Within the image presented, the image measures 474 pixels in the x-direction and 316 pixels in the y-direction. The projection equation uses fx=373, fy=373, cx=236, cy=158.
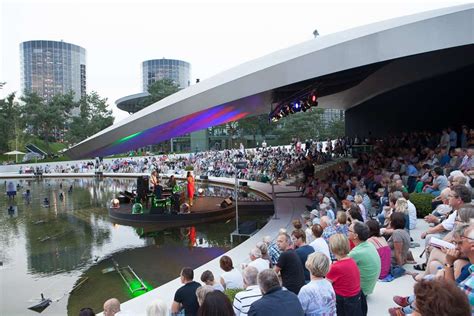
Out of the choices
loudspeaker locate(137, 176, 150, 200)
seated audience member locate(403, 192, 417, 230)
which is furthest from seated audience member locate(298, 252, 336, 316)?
loudspeaker locate(137, 176, 150, 200)

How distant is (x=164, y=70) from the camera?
16412cm

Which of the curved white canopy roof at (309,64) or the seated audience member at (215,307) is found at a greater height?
the curved white canopy roof at (309,64)

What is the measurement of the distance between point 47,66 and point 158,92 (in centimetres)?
9446

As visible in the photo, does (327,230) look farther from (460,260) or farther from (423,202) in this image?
(423,202)

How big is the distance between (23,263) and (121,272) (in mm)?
2750

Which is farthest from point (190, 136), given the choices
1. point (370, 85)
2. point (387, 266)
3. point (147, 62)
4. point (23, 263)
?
point (147, 62)

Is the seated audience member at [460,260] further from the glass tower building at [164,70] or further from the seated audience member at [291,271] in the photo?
the glass tower building at [164,70]

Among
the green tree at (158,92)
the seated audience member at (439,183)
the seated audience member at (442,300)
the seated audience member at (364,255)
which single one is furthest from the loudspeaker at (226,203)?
the green tree at (158,92)

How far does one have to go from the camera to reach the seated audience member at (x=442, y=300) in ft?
6.06

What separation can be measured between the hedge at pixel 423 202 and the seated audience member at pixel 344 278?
20.3 feet

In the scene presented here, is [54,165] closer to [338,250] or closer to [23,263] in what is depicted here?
[23,263]

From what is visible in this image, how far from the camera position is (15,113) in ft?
171

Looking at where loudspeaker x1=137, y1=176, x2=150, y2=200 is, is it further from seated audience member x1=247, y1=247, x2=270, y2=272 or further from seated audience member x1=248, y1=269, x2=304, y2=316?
seated audience member x1=248, y1=269, x2=304, y2=316

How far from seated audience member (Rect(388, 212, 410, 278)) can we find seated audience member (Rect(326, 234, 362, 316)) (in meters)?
2.24
